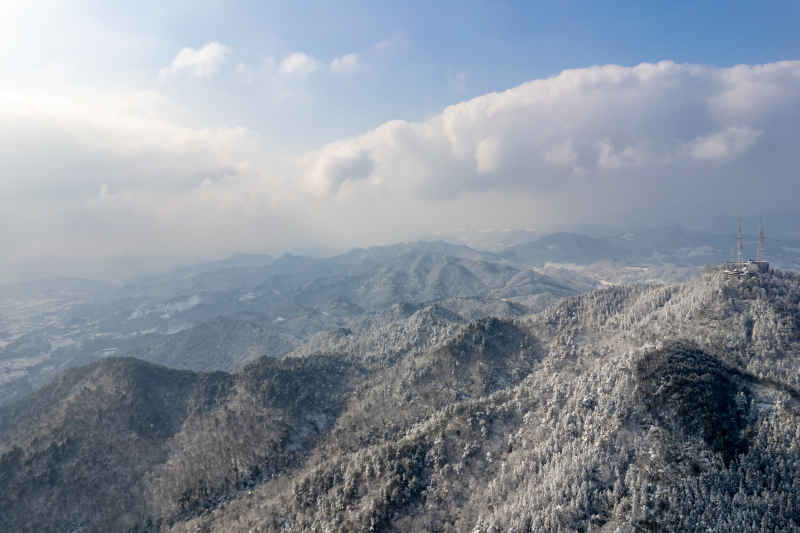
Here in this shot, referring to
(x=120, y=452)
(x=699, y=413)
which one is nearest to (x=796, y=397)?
(x=699, y=413)

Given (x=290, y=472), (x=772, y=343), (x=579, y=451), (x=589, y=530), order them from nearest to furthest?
(x=589, y=530), (x=579, y=451), (x=772, y=343), (x=290, y=472)

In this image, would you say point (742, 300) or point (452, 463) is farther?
point (742, 300)

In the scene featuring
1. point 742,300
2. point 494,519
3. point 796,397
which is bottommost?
point 494,519

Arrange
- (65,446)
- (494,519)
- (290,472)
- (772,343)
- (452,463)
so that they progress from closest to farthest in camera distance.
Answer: (494,519) → (452,463) → (772,343) → (290,472) → (65,446)

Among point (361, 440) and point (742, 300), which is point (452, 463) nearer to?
point (361, 440)

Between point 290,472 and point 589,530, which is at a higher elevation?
point 589,530

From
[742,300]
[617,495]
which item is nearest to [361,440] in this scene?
[617,495]

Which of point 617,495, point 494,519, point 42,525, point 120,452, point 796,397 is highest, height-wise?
point 796,397

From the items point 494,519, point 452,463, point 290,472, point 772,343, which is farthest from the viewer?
point 290,472

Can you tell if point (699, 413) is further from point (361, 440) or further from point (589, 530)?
point (361, 440)
